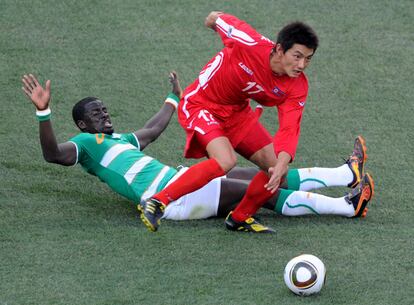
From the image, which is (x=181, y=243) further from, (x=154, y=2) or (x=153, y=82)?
(x=154, y=2)

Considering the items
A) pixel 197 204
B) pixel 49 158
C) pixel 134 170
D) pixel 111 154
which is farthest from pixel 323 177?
pixel 49 158

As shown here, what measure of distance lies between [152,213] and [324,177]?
1.72 meters

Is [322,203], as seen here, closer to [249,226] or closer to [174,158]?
[249,226]

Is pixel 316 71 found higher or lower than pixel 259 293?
higher

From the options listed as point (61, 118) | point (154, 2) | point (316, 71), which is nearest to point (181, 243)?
point (61, 118)

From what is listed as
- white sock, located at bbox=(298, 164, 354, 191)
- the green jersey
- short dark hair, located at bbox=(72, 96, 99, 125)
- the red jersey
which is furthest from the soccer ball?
short dark hair, located at bbox=(72, 96, 99, 125)

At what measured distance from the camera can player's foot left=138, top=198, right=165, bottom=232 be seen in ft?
21.2

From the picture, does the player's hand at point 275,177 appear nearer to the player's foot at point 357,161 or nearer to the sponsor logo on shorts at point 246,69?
the sponsor logo on shorts at point 246,69

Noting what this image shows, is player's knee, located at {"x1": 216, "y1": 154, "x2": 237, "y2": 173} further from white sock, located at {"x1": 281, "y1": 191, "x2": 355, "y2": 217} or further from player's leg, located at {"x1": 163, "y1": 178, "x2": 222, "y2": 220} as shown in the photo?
white sock, located at {"x1": 281, "y1": 191, "x2": 355, "y2": 217}

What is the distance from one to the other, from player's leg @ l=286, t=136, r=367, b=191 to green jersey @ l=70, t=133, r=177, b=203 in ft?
3.15

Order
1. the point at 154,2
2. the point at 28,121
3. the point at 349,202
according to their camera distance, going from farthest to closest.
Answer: the point at 154,2 → the point at 28,121 → the point at 349,202

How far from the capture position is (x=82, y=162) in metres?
7.37

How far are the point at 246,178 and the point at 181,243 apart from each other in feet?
3.34

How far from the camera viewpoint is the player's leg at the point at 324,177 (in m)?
7.57
